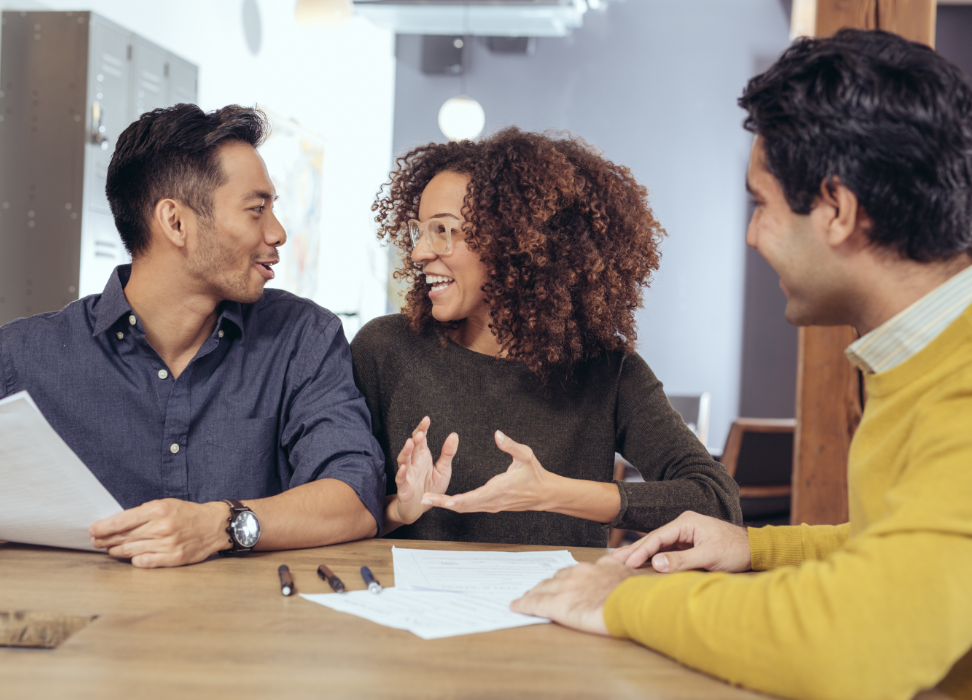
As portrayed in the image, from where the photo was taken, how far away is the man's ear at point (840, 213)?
3.04ft

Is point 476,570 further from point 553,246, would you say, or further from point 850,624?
point 553,246

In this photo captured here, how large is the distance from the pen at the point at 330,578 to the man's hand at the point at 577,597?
0.22 metres

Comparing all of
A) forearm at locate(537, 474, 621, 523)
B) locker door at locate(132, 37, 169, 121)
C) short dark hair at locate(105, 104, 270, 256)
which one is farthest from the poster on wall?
forearm at locate(537, 474, 621, 523)

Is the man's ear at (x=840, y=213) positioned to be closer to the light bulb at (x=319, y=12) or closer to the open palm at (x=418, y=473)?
the open palm at (x=418, y=473)

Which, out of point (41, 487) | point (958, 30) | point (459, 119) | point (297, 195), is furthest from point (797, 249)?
point (958, 30)

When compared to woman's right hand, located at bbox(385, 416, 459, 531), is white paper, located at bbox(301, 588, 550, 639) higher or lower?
lower

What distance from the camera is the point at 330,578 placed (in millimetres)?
1058

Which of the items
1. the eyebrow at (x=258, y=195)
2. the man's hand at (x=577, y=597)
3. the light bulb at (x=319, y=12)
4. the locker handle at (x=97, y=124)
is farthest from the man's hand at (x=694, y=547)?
the light bulb at (x=319, y=12)

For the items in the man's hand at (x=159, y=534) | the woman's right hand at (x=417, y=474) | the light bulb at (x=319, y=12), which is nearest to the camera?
the man's hand at (x=159, y=534)

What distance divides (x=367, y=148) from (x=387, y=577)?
5580 mm

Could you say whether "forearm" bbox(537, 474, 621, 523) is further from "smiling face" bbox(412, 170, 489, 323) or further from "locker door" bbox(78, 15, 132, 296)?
"locker door" bbox(78, 15, 132, 296)

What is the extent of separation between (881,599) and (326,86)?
5423 millimetres

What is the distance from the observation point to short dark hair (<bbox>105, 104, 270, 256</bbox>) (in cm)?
166

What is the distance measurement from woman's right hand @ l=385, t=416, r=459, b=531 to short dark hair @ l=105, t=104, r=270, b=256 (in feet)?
2.27
